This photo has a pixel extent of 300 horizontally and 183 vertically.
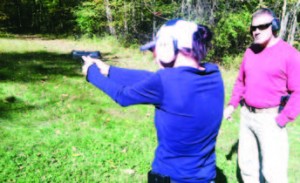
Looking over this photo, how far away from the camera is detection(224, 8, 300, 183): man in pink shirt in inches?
137

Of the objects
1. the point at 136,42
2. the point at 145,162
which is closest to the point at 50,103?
the point at 145,162

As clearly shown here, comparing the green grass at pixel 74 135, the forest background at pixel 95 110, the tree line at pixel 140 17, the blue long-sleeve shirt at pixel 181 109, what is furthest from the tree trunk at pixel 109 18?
the blue long-sleeve shirt at pixel 181 109

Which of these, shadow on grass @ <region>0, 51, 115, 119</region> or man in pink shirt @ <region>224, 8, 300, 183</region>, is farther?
shadow on grass @ <region>0, 51, 115, 119</region>

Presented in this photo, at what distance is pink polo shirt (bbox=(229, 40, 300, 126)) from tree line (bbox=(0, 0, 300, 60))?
9.20 metres

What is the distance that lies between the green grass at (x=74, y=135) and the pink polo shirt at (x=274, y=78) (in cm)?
173

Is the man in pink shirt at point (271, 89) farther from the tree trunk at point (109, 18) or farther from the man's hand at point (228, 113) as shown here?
the tree trunk at point (109, 18)

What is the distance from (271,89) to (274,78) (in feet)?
0.42

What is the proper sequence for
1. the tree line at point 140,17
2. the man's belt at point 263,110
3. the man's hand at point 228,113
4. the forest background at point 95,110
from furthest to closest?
the tree line at point 140,17 < the forest background at point 95,110 < the man's hand at point 228,113 < the man's belt at point 263,110

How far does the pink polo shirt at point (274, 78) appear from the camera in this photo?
3443 mm

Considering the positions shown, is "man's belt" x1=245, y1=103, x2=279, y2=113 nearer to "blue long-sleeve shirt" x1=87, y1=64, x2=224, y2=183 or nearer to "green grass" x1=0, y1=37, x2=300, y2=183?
"green grass" x1=0, y1=37, x2=300, y2=183

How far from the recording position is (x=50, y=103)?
25.5ft

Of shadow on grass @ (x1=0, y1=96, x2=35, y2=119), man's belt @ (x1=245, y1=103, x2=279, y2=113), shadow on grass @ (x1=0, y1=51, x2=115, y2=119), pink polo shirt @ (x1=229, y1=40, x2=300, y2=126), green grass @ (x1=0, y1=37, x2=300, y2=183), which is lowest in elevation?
green grass @ (x1=0, y1=37, x2=300, y2=183)

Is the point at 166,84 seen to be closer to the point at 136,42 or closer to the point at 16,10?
the point at 136,42

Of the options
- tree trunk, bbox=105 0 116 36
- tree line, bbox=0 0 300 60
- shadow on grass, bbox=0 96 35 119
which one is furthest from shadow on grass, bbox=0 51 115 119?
tree trunk, bbox=105 0 116 36
